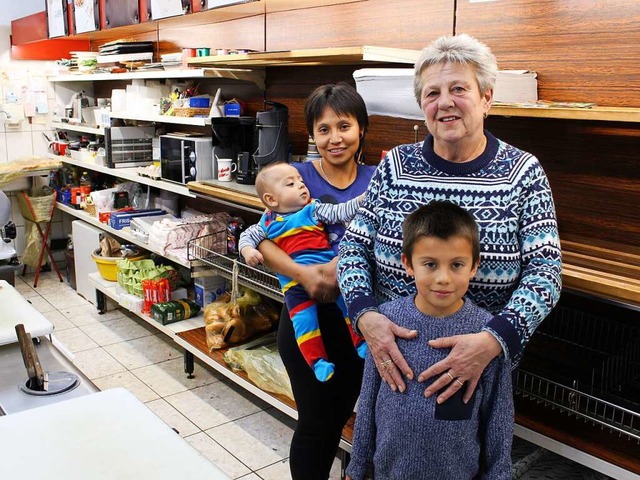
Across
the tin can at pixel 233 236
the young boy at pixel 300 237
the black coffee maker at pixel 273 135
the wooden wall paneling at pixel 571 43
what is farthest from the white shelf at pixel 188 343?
the wooden wall paneling at pixel 571 43

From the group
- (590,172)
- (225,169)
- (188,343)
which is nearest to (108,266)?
(188,343)

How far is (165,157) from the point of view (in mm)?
4246

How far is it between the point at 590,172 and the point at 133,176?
11.0 feet

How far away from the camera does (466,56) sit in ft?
5.02

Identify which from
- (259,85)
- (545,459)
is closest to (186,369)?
(259,85)

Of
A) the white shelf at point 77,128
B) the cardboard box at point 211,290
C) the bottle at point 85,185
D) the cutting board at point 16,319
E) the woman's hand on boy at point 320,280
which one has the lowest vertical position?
the cardboard box at point 211,290

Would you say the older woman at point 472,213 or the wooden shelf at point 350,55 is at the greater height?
the wooden shelf at point 350,55

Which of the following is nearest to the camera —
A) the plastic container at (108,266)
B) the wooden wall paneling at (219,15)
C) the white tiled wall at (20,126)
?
the wooden wall paneling at (219,15)

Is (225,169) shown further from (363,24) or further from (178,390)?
(178,390)

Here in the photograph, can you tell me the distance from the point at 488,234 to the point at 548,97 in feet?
3.62

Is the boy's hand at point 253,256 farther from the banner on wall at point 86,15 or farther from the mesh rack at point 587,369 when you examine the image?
the banner on wall at point 86,15

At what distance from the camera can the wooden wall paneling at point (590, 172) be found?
7.24ft

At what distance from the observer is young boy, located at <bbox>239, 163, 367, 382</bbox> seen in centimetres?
200

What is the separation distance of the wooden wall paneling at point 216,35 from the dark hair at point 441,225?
260 cm
